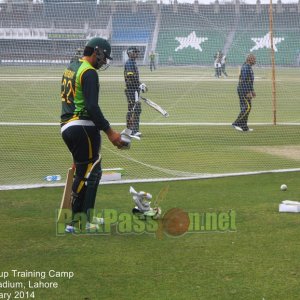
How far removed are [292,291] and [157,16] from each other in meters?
10.7

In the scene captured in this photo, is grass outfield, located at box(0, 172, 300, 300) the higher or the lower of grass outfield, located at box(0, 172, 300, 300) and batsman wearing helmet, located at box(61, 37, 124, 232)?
the lower

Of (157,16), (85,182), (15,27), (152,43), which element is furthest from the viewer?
(152,43)

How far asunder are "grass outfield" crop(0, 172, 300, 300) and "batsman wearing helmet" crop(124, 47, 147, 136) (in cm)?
683

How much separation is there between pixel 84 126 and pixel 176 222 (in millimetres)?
1483

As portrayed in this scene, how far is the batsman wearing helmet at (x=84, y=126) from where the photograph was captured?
265 inches

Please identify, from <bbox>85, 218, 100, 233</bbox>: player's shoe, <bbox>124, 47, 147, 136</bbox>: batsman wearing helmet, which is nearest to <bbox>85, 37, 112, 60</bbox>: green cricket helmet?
<bbox>85, 218, 100, 233</bbox>: player's shoe

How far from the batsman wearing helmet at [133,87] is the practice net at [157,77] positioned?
0.26m

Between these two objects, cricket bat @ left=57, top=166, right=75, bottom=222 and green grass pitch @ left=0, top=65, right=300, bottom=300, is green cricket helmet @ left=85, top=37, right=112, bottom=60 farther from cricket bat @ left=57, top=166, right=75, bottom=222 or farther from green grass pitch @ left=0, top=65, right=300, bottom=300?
green grass pitch @ left=0, top=65, right=300, bottom=300

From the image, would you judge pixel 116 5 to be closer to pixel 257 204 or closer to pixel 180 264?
pixel 257 204

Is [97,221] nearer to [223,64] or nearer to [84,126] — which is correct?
[84,126]

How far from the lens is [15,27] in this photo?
13539 mm

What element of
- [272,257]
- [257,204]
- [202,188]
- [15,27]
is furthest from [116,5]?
[272,257]

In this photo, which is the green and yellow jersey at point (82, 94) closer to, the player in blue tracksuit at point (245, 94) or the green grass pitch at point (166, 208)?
the green grass pitch at point (166, 208)

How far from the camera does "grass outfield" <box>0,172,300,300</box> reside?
5.29 meters
